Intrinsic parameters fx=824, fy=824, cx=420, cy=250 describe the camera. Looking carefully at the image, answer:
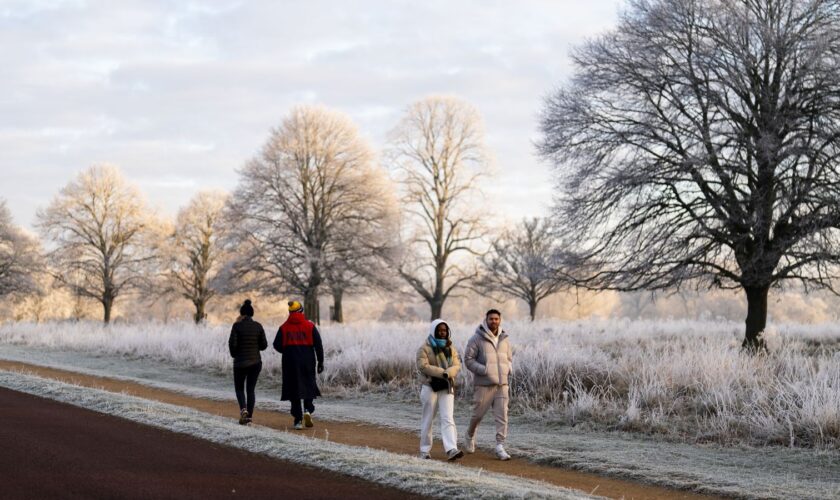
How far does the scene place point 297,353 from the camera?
43.9 feet

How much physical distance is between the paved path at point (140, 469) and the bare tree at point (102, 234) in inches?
1758

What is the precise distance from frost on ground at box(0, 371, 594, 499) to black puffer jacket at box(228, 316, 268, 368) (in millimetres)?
1024

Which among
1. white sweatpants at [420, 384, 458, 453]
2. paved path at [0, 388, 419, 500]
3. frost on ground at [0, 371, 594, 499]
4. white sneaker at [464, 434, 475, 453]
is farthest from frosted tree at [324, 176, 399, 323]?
white sweatpants at [420, 384, 458, 453]

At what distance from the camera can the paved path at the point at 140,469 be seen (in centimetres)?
778

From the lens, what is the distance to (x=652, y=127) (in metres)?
21.9

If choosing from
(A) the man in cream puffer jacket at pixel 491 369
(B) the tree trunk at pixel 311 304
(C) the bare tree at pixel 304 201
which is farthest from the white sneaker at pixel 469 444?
(B) the tree trunk at pixel 311 304

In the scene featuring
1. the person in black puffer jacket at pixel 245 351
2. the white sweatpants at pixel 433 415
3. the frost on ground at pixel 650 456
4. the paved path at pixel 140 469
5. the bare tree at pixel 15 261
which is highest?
the bare tree at pixel 15 261

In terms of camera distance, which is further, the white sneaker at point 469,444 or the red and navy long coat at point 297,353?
the red and navy long coat at point 297,353

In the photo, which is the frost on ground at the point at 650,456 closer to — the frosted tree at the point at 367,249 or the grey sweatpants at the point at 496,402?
the grey sweatpants at the point at 496,402

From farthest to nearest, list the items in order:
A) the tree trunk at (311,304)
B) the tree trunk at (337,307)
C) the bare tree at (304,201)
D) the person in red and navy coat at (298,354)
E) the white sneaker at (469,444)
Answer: the tree trunk at (337,307) < the tree trunk at (311,304) < the bare tree at (304,201) < the person in red and navy coat at (298,354) < the white sneaker at (469,444)

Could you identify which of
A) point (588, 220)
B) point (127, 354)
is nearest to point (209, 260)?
point (127, 354)

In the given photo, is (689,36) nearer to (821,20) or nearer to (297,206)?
(821,20)

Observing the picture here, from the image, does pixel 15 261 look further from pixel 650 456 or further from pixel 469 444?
pixel 650 456

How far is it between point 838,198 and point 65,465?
17670 millimetres
